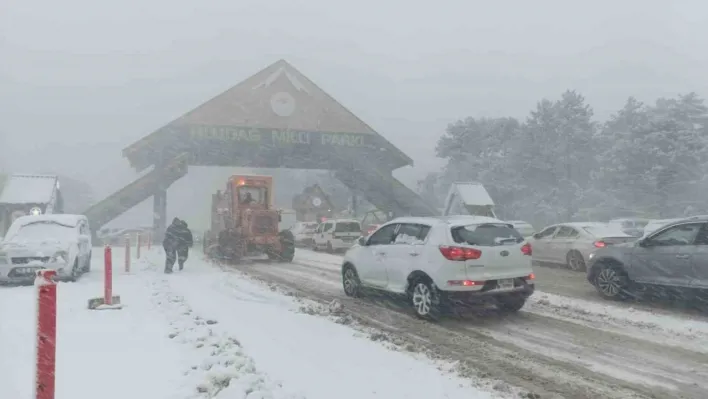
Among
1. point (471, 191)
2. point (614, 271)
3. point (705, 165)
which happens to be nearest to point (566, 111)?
point (705, 165)

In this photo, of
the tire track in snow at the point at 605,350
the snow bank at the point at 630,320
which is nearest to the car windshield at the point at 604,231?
the snow bank at the point at 630,320

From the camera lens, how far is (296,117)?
129 ft

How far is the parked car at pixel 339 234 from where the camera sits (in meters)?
26.0

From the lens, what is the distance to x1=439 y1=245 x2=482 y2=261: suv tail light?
8.64m

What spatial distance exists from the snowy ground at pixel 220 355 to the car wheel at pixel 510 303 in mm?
2428

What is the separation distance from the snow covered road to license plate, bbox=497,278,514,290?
567 mm

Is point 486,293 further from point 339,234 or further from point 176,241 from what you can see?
point 339,234

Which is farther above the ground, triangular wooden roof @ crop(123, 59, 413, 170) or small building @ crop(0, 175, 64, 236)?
triangular wooden roof @ crop(123, 59, 413, 170)

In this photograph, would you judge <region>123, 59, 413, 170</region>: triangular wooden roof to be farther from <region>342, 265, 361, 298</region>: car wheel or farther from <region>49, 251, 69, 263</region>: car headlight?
<region>342, 265, 361, 298</region>: car wheel

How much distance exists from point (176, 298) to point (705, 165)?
47978 mm

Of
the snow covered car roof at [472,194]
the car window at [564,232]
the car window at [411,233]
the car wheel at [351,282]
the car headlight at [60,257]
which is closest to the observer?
the car window at [411,233]

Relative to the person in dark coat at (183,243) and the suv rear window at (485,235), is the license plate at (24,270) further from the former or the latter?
the suv rear window at (485,235)

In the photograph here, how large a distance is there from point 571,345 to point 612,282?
155 inches

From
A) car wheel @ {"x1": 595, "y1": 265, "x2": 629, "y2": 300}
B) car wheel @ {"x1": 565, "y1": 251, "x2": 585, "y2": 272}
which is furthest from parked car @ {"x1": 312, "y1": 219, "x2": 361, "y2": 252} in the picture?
car wheel @ {"x1": 595, "y1": 265, "x2": 629, "y2": 300}
